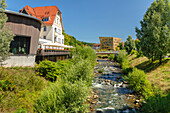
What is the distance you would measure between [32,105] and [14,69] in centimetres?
648

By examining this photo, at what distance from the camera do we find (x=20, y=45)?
1596 centimetres

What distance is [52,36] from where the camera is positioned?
106 ft

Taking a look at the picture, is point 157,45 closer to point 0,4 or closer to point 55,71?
point 55,71

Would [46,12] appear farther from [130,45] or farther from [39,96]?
[130,45]

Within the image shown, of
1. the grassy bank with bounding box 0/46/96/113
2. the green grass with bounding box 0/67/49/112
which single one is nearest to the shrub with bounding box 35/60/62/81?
the grassy bank with bounding box 0/46/96/113

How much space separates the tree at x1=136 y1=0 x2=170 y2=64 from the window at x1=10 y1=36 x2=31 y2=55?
863 inches

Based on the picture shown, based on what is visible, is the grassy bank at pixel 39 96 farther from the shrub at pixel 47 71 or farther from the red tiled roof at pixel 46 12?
the red tiled roof at pixel 46 12

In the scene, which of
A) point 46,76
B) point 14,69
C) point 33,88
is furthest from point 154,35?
point 14,69

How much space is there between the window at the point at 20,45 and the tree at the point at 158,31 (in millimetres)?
21924

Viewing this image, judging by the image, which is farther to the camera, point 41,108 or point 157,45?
point 157,45

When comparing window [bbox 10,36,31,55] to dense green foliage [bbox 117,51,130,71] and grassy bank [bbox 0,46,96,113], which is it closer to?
grassy bank [bbox 0,46,96,113]

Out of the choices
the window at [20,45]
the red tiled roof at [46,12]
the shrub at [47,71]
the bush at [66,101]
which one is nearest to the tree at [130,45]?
the red tiled roof at [46,12]

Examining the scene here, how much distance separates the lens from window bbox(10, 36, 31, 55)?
15156mm

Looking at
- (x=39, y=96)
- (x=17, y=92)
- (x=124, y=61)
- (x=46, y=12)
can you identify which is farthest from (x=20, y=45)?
(x=124, y=61)
